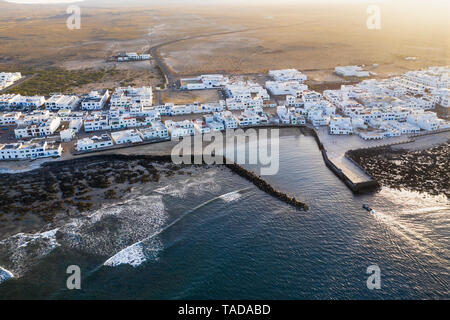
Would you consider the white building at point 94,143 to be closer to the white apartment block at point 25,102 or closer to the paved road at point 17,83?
the white apartment block at point 25,102

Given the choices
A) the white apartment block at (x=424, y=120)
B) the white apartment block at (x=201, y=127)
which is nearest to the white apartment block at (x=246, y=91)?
the white apartment block at (x=201, y=127)

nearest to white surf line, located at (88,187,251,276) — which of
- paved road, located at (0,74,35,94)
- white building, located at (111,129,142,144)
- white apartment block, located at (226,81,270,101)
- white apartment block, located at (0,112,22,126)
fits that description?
white building, located at (111,129,142,144)

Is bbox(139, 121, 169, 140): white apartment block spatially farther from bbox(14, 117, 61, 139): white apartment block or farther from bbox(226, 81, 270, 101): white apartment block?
bbox(226, 81, 270, 101): white apartment block

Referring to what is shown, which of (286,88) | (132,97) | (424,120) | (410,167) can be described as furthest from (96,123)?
(424,120)

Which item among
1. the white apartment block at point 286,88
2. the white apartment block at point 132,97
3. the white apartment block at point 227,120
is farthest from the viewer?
the white apartment block at point 286,88

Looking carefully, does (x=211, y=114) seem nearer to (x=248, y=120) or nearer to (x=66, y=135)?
(x=248, y=120)

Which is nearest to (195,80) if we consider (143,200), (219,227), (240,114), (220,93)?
(220,93)
